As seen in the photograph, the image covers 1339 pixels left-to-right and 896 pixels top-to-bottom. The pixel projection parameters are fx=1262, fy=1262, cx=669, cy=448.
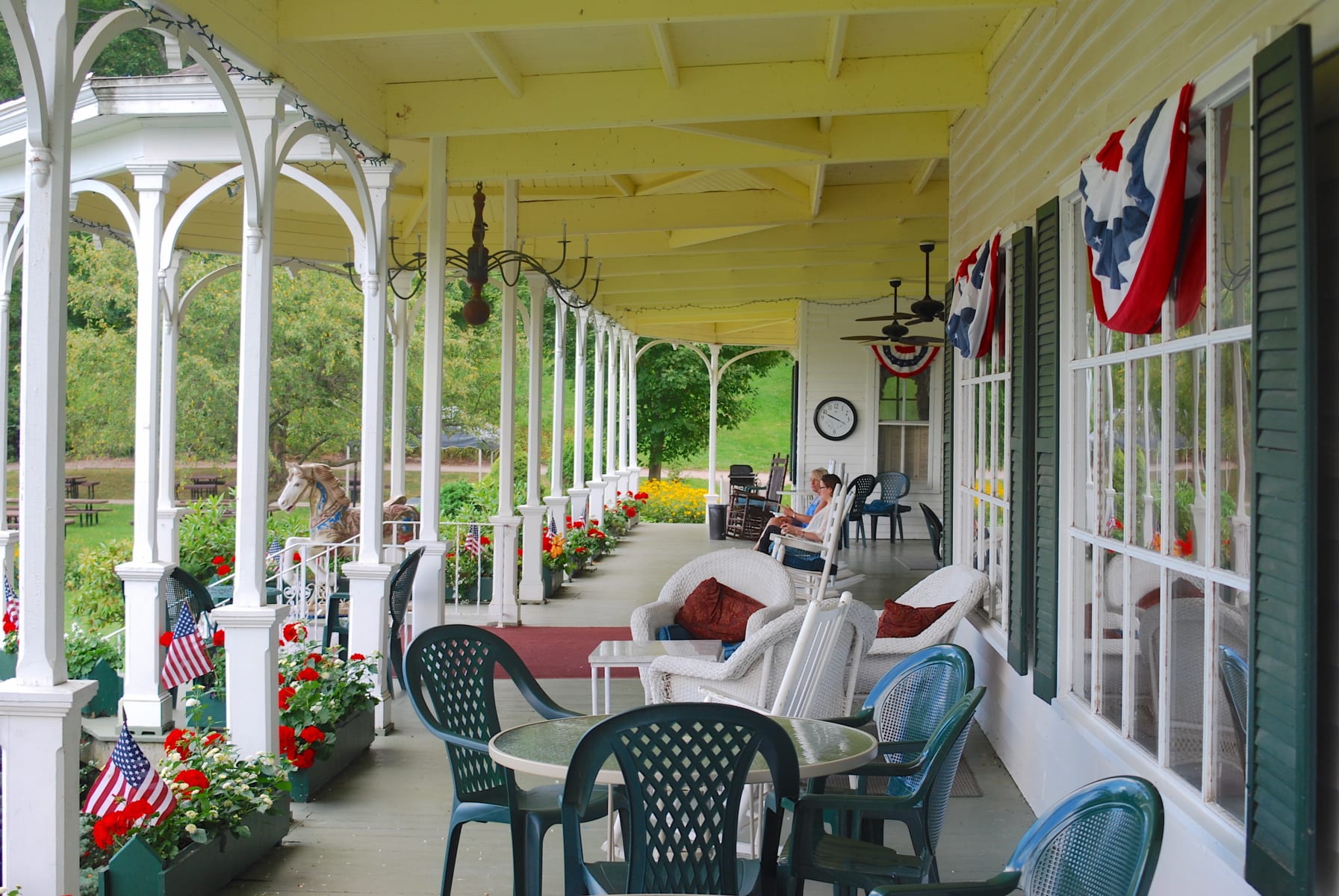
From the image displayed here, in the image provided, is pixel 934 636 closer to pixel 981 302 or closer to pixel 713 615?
pixel 713 615

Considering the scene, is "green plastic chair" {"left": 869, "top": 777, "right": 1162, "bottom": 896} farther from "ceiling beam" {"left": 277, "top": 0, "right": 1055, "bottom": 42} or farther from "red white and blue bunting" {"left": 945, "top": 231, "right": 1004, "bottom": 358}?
"red white and blue bunting" {"left": 945, "top": 231, "right": 1004, "bottom": 358}

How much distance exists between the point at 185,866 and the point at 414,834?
3.24 feet

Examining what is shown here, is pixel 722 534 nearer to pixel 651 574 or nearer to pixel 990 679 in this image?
pixel 651 574

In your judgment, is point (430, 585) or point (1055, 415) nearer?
point (1055, 415)

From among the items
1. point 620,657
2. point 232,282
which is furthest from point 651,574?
point 232,282

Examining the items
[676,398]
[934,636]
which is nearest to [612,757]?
[934,636]

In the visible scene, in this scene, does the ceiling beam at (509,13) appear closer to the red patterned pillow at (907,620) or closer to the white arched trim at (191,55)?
the white arched trim at (191,55)

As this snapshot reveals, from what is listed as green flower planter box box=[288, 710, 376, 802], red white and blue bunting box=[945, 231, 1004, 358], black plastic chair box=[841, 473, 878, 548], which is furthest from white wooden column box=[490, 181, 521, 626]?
black plastic chair box=[841, 473, 878, 548]

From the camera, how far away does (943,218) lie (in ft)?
33.8

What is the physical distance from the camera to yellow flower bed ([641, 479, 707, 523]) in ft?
74.9

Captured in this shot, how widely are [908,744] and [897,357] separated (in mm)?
11873

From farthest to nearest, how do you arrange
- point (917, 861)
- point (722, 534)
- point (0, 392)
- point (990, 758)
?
point (722, 534), point (0, 392), point (990, 758), point (917, 861)

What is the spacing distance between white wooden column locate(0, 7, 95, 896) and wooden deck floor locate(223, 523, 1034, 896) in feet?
2.90

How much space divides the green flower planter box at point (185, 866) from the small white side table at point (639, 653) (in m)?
1.22
